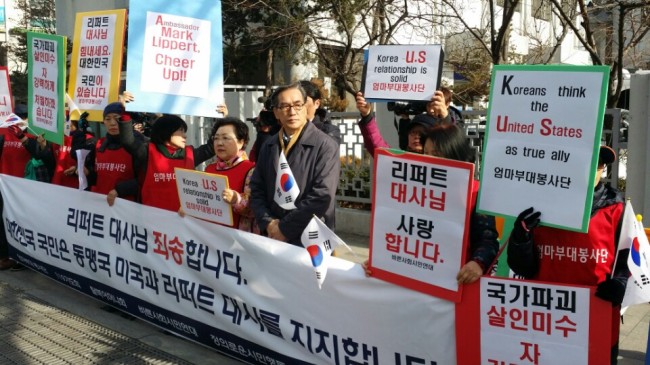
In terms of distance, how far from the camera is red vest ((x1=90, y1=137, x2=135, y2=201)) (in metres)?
5.18

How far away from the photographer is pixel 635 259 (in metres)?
2.84

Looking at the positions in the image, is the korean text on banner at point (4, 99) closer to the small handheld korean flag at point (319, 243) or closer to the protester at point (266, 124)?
the protester at point (266, 124)

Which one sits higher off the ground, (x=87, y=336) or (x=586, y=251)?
(x=586, y=251)

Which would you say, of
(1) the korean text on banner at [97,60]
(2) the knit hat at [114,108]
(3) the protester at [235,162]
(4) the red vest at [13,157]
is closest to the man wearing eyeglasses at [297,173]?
(3) the protester at [235,162]

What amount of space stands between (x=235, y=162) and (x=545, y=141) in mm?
2326

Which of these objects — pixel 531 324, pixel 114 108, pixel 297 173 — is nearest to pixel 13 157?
pixel 114 108

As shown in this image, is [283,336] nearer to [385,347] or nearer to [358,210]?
[385,347]

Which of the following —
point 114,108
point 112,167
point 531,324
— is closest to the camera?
point 531,324

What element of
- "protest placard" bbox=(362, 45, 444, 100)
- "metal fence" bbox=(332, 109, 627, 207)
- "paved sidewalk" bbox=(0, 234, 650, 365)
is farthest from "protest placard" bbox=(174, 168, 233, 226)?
"metal fence" bbox=(332, 109, 627, 207)

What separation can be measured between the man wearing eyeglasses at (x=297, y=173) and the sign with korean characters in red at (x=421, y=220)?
673 mm

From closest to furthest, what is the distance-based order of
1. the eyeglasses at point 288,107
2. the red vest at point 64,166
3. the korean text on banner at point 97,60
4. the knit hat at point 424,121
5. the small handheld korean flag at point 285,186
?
the small handheld korean flag at point 285,186 < the eyeglasses at point 288,107 < the knit hat at point 424,121 < the korean text on banner at point 97,60 < the red vest at point 64,166

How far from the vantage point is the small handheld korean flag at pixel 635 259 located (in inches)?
111

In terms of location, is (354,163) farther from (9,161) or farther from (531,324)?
(531,324)

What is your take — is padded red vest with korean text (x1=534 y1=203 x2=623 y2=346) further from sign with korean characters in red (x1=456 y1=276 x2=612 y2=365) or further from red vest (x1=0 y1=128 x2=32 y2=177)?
red vest (x1=0 y1=128 x2=32 y2=177)
